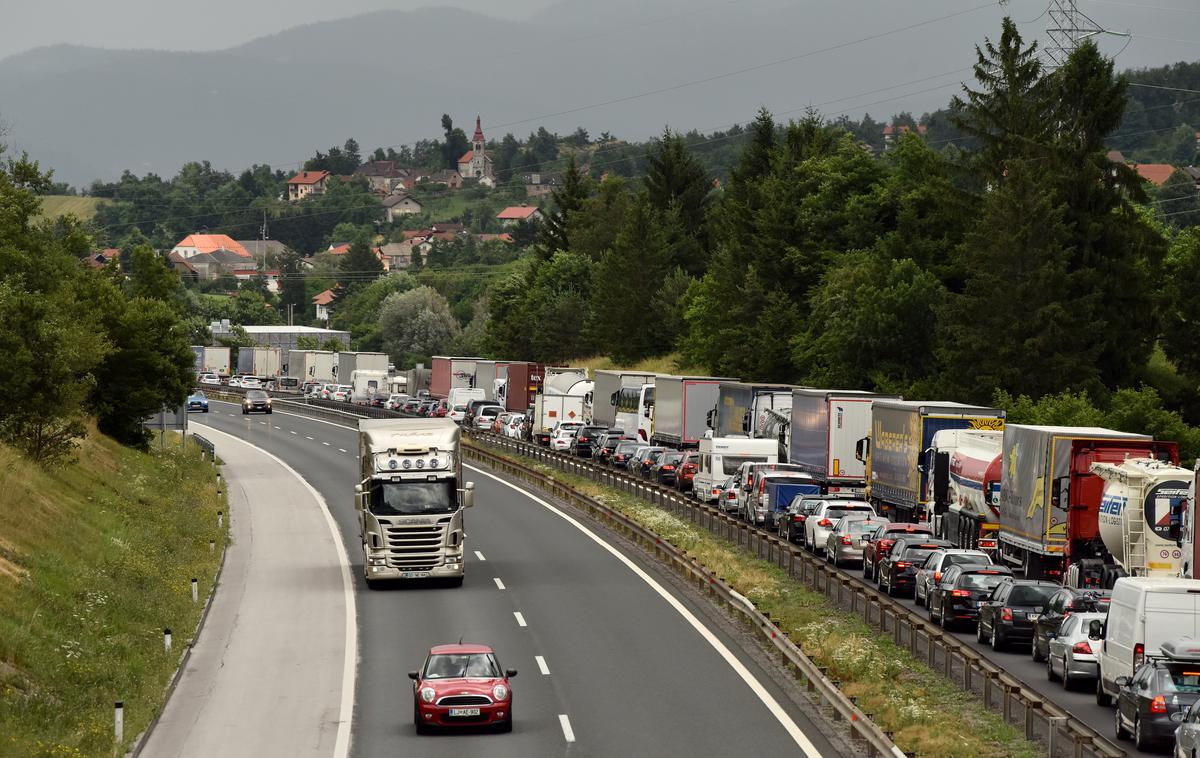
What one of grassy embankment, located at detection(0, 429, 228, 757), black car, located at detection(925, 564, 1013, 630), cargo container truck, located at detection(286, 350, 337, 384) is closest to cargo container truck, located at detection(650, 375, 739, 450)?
grassy embankment, located at detection(0, 429, 228, 757)

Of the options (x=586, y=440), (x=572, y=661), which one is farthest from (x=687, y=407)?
(x=572, y=661)

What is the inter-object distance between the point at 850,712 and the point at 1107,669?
4.57 meters

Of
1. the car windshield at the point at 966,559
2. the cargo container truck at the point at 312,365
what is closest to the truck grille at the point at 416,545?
the car windshield at the point at 966,559

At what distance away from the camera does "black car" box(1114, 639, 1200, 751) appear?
21.9m

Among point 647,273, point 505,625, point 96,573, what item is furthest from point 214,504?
point 647,273

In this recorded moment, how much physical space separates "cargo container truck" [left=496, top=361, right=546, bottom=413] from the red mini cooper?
3035 inches

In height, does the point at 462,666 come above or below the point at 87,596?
above

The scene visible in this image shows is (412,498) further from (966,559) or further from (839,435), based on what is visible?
(839,435)

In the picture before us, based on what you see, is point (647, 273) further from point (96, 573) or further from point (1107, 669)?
point (1107, 669)

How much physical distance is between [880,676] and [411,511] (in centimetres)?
1638

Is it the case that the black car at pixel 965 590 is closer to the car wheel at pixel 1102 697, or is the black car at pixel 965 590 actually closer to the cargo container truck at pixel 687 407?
the car wheel at pixel 1102 697

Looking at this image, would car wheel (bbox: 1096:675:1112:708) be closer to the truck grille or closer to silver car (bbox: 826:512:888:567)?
silver car (bbox: 826:512:888:567)

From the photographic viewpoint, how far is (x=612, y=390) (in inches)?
3479

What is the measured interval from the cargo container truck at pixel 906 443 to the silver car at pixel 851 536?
418 centimetres
